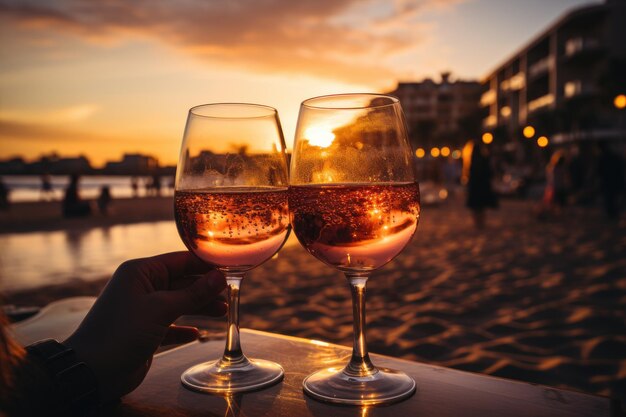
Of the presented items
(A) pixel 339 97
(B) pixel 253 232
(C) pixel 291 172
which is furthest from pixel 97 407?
(A) pixel 339 97

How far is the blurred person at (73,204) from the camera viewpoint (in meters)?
18.1

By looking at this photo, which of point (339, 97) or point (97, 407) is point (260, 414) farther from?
point (339, 97)

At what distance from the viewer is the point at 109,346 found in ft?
3.13

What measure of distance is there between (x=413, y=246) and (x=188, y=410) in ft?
28.9

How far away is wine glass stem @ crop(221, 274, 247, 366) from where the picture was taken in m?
1.06

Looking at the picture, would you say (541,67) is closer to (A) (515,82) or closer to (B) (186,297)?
(A) (515,82)

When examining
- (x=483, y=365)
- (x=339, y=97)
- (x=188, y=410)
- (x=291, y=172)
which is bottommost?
(x=483, y=365)

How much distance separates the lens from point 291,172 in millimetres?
1152

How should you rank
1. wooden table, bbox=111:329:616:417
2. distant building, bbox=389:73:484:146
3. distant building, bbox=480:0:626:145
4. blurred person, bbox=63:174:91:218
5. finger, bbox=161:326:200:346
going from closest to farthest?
wooden table, bbox=111:329:616:417 < finger, bbox=161:326:200:346 < blurred person, bbox=63:174:91:218 < distant building, bbox=480:0:626:145 < distant building, bbox=389:73:484:146

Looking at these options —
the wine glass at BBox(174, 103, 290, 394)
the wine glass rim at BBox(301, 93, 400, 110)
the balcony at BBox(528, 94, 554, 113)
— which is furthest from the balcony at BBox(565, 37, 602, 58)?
the wine glass at BBox(174, 103, 290, 394)

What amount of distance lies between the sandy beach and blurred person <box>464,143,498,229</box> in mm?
2335

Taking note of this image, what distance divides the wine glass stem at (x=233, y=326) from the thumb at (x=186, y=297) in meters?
0.03

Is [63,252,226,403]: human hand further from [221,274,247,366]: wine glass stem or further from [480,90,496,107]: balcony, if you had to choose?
[480,90,496,107]: balcony

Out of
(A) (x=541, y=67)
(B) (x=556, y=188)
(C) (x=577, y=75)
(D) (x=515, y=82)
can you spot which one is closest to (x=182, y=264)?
(B) (x=556, y=188)
